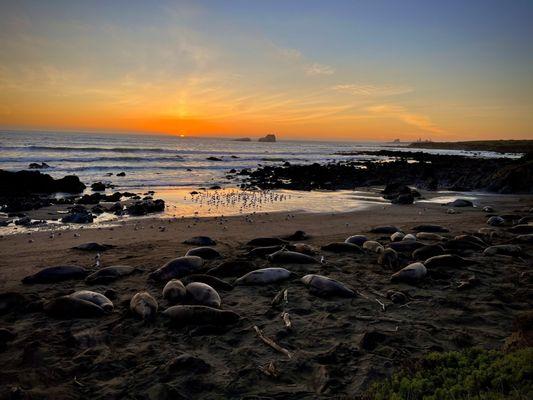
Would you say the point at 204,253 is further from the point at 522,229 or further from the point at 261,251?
the point at 522,229

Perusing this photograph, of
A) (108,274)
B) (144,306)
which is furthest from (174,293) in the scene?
(108,274)

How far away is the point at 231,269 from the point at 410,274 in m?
3.50

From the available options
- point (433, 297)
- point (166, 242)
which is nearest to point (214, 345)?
point (433, 297)

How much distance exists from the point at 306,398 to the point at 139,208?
42.1 ft

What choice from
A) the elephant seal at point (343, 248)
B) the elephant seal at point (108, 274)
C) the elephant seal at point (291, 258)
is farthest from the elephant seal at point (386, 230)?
the elephant seal at point (108, 274)

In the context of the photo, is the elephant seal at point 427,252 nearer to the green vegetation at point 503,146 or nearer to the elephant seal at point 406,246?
the elephant seal at point 406,246

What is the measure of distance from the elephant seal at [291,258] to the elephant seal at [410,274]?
6.15 feet

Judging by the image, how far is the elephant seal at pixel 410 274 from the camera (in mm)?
7363

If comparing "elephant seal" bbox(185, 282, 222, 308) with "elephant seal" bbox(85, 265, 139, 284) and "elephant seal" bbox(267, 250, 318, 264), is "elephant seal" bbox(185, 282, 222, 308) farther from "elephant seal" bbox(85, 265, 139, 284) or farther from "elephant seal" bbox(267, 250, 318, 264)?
"elephant seal" bbox(267, 250, 318, 264)

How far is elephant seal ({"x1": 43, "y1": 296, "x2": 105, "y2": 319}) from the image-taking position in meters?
5.73

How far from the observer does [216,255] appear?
30.1 ft

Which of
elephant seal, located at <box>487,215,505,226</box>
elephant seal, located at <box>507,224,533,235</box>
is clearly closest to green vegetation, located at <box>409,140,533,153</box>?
elephant seal, located at <box>487,215,505,226</box>

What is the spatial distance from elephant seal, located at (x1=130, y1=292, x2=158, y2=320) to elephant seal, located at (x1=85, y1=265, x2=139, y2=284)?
1.51m

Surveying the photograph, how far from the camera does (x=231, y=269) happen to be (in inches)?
308
